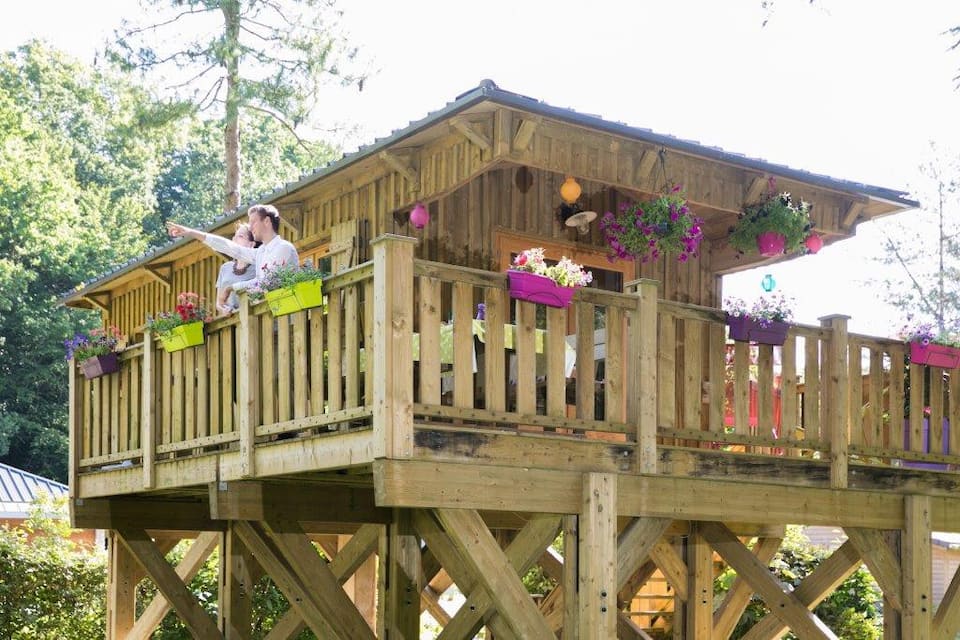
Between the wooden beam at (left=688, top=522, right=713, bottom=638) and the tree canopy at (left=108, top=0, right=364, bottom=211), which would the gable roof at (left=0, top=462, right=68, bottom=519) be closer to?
the tree canopy at (left=108, top=0, right=364, bottom=211)

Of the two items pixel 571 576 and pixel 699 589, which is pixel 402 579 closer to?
pixel 571 576

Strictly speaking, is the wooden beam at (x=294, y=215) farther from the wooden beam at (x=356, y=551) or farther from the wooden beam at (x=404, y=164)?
the wooden beam at (x=356, y=551)

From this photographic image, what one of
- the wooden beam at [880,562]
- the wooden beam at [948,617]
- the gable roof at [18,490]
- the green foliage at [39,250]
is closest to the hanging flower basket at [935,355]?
the wooden beam at [880,562]

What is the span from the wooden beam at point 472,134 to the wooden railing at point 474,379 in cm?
137

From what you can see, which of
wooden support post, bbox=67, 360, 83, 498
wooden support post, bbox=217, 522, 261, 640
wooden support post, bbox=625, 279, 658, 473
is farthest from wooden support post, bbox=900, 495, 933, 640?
wooden support post, bbox=67, 360, 83, 498

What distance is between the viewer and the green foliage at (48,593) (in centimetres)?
1638

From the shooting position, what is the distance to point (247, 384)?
8.89 meters

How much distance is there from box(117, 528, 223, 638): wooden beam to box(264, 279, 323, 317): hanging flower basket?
4.66m

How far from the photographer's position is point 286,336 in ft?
28.2

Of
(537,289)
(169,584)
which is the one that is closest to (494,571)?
(537,289)

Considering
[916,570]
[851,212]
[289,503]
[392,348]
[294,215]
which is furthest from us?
[851,212]

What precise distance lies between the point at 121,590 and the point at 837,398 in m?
8.00

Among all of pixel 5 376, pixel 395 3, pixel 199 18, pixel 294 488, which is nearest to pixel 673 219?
pixel 294 488

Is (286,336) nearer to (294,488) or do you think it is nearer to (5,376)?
(294,488)
